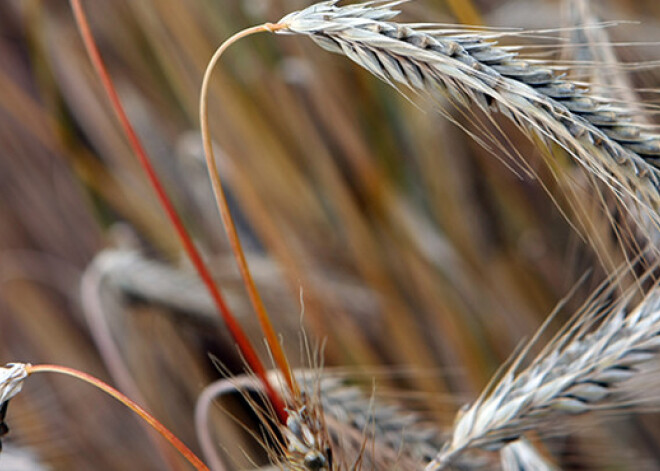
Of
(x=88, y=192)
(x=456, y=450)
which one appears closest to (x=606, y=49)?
(x=456, y=450)

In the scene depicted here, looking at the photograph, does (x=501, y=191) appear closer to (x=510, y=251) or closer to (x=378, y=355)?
(x=510, y=251)

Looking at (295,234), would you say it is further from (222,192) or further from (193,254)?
(222,192)

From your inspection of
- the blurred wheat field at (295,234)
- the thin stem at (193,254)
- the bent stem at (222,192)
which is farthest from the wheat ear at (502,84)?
the blurred wheat field at (295,234)

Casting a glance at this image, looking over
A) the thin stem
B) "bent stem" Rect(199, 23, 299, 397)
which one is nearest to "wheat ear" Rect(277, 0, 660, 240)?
"bent stem" Rect(199, 23, 299, 397)

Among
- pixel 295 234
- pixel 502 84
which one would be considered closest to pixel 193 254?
pixel 502 84

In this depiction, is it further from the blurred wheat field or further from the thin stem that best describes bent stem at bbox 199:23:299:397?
the blurred wheat field

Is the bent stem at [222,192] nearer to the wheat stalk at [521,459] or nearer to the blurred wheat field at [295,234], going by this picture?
the wheat stalk at [521,459]
